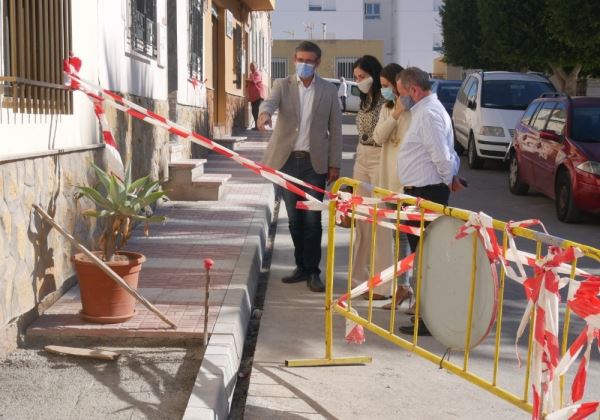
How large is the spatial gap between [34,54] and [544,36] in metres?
22.4

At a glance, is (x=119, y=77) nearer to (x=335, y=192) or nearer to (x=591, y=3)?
(x=335, y=192)

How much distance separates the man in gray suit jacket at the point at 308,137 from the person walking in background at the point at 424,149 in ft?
4.25

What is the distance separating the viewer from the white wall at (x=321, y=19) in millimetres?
63469

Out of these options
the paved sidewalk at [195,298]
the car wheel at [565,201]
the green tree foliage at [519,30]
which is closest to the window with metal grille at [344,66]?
the green tree foliage at [519,30]

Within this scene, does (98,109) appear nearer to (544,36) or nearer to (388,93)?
(388,93)

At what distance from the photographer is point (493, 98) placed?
61.9 ft

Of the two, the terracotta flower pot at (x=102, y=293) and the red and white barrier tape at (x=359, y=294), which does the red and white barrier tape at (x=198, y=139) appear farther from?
the terracotta flower pot at (x=102, y=293)

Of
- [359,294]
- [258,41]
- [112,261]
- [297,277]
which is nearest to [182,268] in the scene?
[297,277]

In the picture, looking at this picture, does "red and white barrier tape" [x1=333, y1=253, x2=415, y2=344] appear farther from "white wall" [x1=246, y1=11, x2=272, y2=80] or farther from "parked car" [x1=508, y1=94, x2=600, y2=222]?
"white wall" [x1=246, y1=11, x2=272, y2=80]

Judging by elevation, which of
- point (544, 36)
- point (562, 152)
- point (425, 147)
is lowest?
point (562, 152)

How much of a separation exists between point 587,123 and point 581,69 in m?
14.8

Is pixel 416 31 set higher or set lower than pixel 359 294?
higher

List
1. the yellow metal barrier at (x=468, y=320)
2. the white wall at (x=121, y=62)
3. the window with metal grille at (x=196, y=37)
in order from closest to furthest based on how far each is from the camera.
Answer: the yellow metal barrier at (x=468, y=320) < the white wall at (x=121, y=62) < the window with metal grille at (x=196, y=37)

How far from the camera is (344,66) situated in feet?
199
